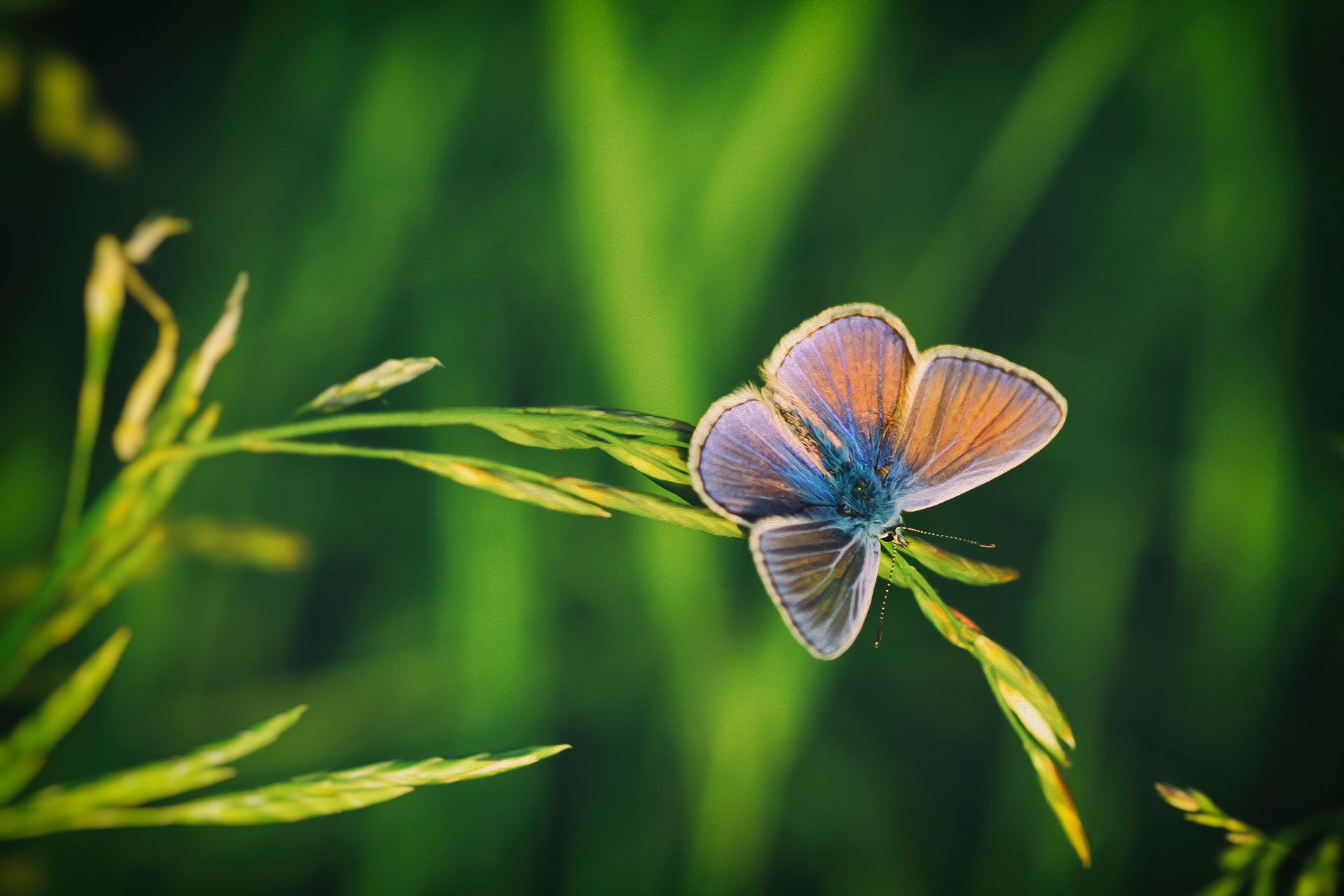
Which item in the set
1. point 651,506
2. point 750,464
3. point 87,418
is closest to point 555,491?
point 651,506

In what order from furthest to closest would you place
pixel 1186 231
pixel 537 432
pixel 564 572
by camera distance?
pixel 1186 231 → pixel 564 572 → pixel 537 432

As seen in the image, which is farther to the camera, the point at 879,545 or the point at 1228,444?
the point at 1228,444

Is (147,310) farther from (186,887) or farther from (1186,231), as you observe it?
(1186,231)

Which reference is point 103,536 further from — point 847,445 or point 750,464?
point 847,445

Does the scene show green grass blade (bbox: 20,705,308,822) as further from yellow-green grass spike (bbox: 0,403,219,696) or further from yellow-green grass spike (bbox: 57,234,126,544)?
yellow-green grass spike (bbox: 57,234,126,544)

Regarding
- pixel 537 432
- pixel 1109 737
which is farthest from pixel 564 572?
pixel 1109 737

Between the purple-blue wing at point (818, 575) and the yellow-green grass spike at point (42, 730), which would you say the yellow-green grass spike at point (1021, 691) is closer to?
the purple-blue wing at point (818, 575)

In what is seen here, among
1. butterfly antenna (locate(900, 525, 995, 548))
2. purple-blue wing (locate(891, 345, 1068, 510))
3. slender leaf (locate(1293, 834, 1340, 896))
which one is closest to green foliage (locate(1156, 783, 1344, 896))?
slender leaf (locate(1293, 834, 1340, 896))

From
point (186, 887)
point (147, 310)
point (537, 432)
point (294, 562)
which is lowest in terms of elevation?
point (186, 887)
